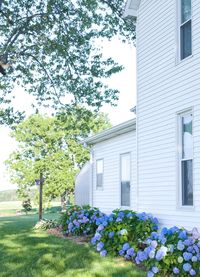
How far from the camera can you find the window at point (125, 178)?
1350 centimetres

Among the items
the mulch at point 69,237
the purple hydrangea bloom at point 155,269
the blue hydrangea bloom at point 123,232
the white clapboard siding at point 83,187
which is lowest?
the mulch at point 69,237


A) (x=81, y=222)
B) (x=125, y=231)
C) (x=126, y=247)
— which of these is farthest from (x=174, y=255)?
(x=81, y=222)

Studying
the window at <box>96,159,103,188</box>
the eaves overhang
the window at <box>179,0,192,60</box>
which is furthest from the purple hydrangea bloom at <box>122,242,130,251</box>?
the window at <box>96,159,103,188</box>

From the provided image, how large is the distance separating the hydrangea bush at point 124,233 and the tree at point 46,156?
24030 millimetres

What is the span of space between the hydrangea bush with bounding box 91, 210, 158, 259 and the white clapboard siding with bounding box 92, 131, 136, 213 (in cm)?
329

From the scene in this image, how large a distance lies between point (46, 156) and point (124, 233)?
2616 cm

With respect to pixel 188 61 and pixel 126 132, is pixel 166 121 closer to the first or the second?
pixel 188 61

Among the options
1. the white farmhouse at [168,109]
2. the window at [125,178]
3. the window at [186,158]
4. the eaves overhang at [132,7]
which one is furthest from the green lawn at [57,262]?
the eaves overhang at [132,7]

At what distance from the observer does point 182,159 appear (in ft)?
28.1

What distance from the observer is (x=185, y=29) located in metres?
8.87

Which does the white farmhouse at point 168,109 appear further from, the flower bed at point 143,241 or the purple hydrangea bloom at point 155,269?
the purple hydrangea bloom at point 155,269

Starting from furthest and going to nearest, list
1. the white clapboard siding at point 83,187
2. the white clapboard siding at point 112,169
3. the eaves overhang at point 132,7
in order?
the white clapboard siding at point 83,187, the white clapboard siding at point 112,169, the eaves overhang at point 132,7

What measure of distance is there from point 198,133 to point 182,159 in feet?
2.69

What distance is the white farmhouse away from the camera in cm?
824
